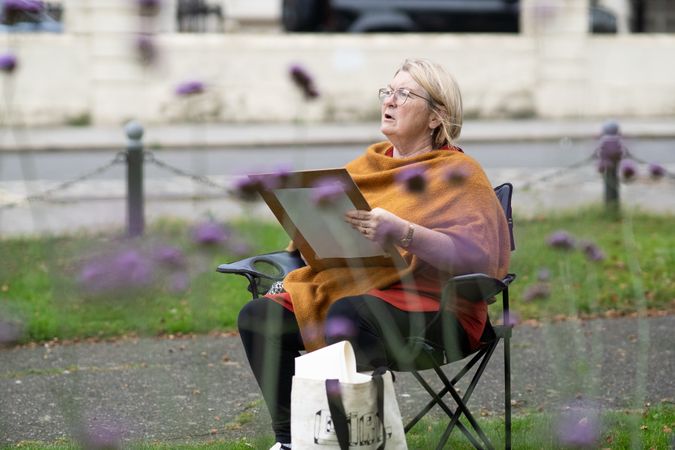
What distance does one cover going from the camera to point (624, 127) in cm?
1673

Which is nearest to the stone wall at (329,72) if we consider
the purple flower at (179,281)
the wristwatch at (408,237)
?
the wristwatch at (408,237)

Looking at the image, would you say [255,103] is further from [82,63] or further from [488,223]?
[488,223]

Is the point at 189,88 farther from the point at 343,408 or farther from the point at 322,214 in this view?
the point at 343,408

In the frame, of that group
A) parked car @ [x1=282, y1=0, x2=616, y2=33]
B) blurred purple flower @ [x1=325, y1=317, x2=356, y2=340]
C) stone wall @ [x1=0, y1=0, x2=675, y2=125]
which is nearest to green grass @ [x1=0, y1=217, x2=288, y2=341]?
blurred purple flower @ [x1=325, y1=317, x2=356, y2=340]

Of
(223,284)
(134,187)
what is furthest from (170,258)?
(134,187)

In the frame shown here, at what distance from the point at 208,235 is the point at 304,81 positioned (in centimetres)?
55

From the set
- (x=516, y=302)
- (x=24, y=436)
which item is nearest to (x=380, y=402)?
(x=24, y=436)

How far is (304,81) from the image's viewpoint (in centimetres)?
305

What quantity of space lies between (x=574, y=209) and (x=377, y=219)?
17.4ft

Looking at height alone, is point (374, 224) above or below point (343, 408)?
above

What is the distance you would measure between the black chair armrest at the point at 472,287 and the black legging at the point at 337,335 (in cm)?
8

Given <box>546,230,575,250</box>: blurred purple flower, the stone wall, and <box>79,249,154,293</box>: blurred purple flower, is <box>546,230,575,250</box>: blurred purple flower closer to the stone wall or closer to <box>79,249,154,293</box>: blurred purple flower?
<box>79,249,154,293</box>: blurred purple flower

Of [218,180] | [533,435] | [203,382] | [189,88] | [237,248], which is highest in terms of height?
[189,88]

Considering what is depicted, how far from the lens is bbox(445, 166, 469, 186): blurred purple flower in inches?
126
